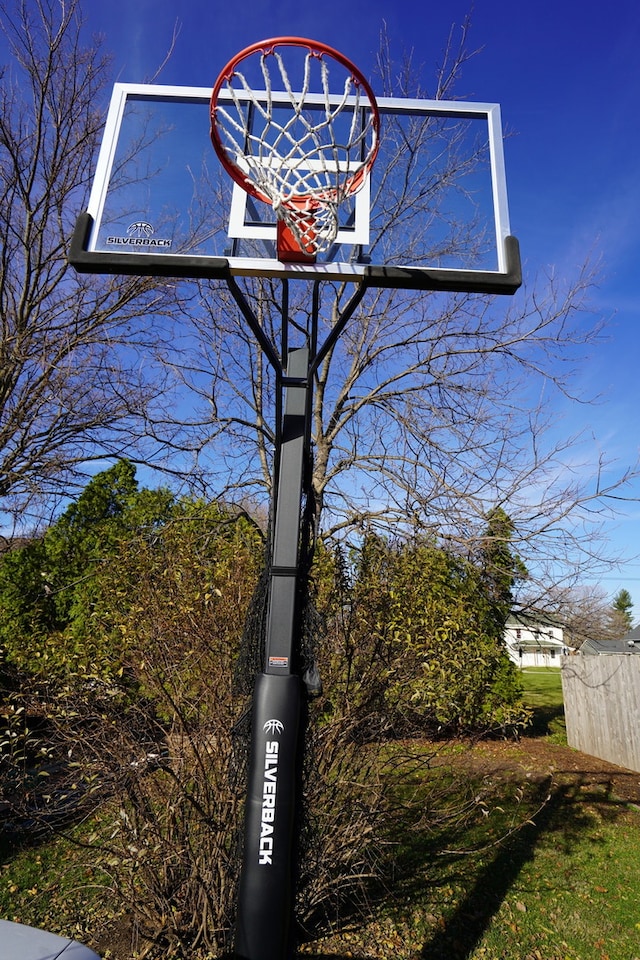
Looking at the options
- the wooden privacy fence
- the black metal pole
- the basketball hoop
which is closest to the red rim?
the basketball hoop

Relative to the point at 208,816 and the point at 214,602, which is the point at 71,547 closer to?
the point at 214,602

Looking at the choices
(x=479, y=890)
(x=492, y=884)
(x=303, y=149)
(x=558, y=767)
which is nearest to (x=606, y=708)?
(x=558, y=767)

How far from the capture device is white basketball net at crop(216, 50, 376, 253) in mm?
2982

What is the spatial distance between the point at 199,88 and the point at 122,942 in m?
5.89

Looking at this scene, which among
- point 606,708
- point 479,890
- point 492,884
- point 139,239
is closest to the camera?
point 139,239

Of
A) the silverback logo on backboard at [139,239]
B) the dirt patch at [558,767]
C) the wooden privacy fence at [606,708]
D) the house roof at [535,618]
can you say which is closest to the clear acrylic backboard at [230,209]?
the silverback logo on backboard at [139,239]

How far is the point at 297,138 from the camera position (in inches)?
132

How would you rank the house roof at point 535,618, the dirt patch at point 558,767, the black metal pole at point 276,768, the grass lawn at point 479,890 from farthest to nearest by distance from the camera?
the dirt patch at point 558,767 → the house roof at point 535,618 → the grass lawn at point 479,890 → the black metal pole at point 276,768

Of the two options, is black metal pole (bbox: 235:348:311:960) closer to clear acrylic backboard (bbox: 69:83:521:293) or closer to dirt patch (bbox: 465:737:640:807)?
clear acrylic backboard (bbox: 69:83:521:293)

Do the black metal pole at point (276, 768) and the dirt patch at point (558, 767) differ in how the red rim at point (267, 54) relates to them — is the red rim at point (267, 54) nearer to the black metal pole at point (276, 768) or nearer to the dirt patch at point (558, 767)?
the black metal pole at point (276, 768)

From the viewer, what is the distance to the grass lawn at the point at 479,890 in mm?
4637

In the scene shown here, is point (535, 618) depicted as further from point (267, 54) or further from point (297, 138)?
point (267, 54)

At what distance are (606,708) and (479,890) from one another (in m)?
6.84

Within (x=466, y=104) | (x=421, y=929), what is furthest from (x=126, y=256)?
(x=421, y=929)
